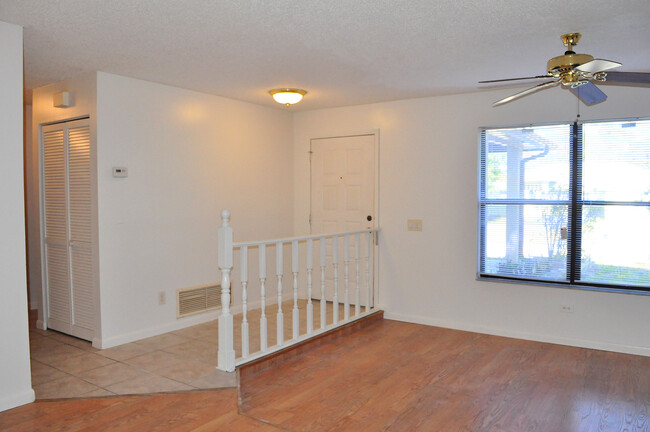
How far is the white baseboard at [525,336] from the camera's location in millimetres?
4164

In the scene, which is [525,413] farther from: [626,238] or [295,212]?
[295,212]

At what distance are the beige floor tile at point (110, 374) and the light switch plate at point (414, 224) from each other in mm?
3002

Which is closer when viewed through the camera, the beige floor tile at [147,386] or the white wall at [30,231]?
the beige floor tile at [147,386]

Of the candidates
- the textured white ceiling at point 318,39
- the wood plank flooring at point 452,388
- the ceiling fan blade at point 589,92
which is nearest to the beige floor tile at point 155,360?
the wood plank flooring at point 452,388

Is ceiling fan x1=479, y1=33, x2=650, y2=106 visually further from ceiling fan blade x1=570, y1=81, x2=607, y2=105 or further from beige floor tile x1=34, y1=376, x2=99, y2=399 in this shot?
beige floor tile x1=34, y1=376, x2=99, y2=399

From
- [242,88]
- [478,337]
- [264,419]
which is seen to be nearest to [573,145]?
[478,337]

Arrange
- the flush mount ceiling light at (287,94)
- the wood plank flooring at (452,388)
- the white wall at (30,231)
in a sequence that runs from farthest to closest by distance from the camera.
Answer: the white wall at (30,231)
the flush mount ceiling light at (287,94)
the wood plank flooring at (452,388)

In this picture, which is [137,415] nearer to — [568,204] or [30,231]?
[30,231]

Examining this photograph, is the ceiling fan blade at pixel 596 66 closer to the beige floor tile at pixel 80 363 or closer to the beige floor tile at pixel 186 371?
the beige floor tile at pixel 186 371

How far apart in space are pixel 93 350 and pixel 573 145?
15.0ft

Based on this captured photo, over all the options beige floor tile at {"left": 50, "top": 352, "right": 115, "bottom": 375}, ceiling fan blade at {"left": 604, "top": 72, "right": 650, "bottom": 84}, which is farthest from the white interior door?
ceiling fan blade at {"left": 604, "top": 72, "right": 650, "bottom": 84}

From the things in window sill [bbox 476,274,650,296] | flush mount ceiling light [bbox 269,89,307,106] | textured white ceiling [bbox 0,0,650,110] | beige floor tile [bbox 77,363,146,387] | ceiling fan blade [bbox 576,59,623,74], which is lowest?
beige floor tile [bbox 77,363,146,387]

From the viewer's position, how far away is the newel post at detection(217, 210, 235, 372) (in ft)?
11.4

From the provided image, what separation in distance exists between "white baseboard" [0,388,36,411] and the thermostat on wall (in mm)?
1804
